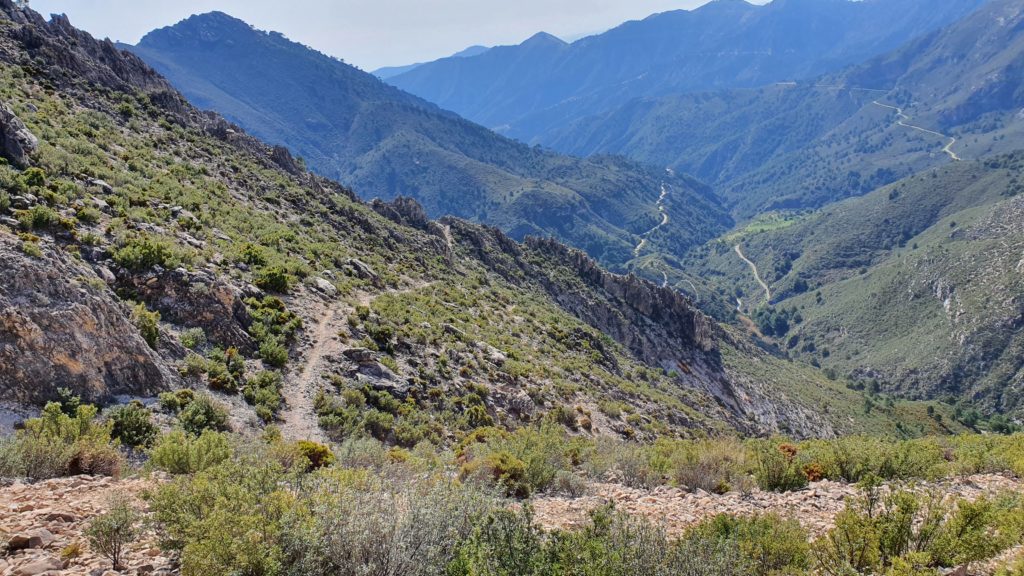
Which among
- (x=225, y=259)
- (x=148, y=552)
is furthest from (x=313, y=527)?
(x=225, y=259)

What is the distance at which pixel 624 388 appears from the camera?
30.4m

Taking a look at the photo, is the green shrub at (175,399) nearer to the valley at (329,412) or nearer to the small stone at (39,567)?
the valley at (329,412)

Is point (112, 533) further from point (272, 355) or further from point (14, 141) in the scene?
point (14, 141)

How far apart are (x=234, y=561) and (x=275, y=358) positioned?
12.5 m

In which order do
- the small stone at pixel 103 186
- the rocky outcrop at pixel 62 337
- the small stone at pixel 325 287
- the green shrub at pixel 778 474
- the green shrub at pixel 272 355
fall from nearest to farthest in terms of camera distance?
the rocky outcrop at pixel 62 337, the green shrub at pixel 778 474, the green shrub at pixel 272 355, the small stone at pixel 103 186, the small stone at pixel 325 287

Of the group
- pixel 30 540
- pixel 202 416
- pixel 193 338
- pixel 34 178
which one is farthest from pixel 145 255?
pixel 30 540

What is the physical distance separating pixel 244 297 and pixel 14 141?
33.8 ft

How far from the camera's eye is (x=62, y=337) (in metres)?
11.1

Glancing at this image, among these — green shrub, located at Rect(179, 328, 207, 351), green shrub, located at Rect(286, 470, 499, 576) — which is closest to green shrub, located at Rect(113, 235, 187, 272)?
green shrub, located at Rect(179, 328, 207, 351)

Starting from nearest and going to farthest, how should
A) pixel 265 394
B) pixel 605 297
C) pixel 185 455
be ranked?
1. pixel 185 455
2. pixel 265 394
3. pixel 605 297

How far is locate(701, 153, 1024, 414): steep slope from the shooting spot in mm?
82562

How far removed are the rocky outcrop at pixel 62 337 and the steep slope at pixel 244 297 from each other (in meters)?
0.04

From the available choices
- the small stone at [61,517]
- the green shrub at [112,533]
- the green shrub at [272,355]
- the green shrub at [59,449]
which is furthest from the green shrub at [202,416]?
the green shrub at [112,533]

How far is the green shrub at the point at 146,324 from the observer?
1372 cm
